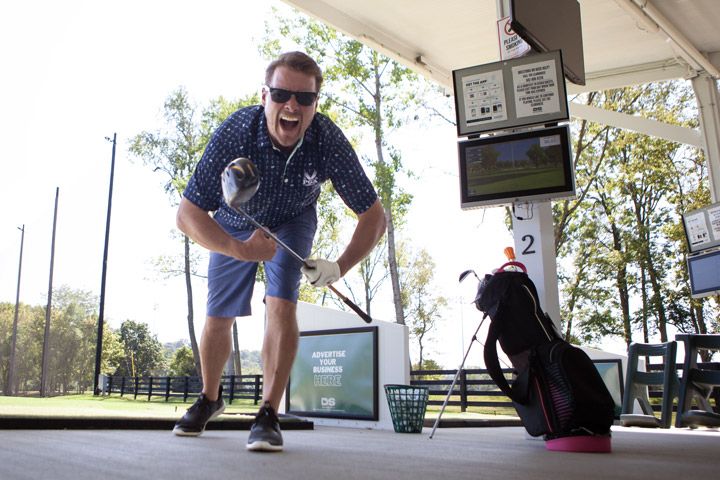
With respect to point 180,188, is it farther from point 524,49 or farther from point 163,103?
point 524,49

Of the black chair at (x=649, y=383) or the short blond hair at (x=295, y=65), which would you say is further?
the black chair at (x=649, y=383)

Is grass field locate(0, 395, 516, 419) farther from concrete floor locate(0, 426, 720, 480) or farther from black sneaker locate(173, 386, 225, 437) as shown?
black sneaker locate(173, 386, 225, 437)

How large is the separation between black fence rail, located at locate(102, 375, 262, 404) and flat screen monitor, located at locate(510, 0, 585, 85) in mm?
10384

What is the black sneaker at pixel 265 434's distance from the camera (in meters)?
2.25

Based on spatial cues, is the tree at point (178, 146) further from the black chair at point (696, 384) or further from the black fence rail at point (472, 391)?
the black chair at point (696, 384)

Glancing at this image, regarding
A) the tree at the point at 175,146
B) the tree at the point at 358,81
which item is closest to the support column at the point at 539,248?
the tree at the point at 358,81

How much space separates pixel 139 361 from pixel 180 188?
1233 inches

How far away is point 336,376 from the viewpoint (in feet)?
20.8

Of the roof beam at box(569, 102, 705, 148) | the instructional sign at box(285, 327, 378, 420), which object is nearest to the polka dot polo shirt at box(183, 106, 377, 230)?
the instructional sign at box(285, 327, 378, 420)

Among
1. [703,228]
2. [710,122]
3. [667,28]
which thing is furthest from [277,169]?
[710,122]

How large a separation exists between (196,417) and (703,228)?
7424 millimetres

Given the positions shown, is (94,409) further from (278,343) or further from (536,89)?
(536,89)

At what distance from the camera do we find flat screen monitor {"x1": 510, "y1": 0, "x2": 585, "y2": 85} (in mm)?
4242

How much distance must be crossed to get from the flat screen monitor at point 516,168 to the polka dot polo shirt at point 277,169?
4.68ft
